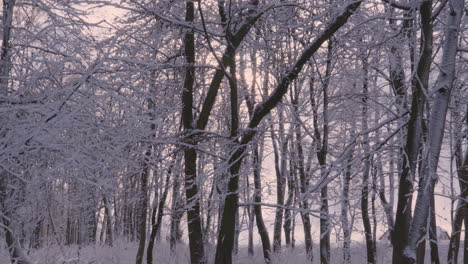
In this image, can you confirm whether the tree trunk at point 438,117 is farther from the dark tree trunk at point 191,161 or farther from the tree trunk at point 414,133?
the dark tree trunk at point 191,161

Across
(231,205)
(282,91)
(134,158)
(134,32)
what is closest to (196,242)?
(231,205)

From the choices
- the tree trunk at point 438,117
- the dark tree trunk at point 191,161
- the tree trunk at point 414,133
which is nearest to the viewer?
the tree trunk at point 438,117

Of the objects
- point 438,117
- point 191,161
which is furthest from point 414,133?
point 191,161

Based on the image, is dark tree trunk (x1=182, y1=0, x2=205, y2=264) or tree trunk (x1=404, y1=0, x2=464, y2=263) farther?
dark tree trunk (x1=182, y1=0, x2=205, y2=264)

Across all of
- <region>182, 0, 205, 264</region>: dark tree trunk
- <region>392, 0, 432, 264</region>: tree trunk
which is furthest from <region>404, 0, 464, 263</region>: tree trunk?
Answer: <region>182, 0, 205, 264</region>: dark tree trunk

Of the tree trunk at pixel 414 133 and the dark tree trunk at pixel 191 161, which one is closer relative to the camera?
the tree trunk at pixel 414 133

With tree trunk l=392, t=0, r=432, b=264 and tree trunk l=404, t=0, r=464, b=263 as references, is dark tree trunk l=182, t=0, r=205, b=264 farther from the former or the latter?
tree trunk l=404, t=0, r=464, b=263

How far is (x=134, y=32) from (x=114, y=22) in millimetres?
1118

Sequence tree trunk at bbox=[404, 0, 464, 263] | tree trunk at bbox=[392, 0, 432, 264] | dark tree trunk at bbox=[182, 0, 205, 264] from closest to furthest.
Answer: tree trunk at bbox=[404, 0, 464, 263] < tree trunk at bbox=[392, 0, 432, 264] < dark tree trunk at bbox=[182, 0, 205, 264]

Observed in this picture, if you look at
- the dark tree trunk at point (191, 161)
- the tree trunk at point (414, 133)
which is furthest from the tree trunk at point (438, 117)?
the dark tree trunk at point (191, 161)

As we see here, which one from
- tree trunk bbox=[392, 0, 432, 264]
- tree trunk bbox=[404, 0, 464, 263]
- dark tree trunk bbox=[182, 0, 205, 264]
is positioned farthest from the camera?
dark tree trunk bbox=[182, 0, 205, 264]

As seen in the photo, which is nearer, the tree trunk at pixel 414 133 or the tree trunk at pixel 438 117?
the tree trunk at pixel 438 117

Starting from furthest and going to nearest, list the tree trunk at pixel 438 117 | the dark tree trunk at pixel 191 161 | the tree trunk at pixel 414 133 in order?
the dark tree trunk at pixel 191 161 → the tree trunk at pixel 414 133 → the tree trunk at pixel 438 117

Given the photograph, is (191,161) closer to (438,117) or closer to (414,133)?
(414,133)
